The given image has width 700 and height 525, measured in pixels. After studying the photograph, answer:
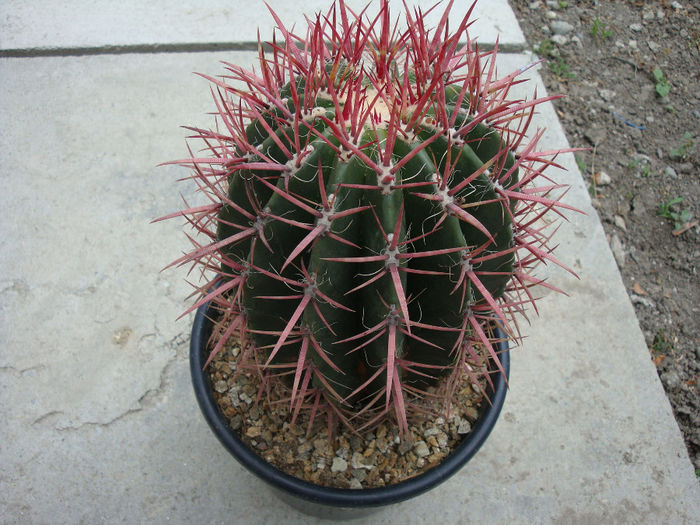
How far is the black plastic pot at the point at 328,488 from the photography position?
0.91 meters

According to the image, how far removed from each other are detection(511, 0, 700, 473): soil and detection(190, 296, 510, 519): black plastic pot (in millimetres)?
679

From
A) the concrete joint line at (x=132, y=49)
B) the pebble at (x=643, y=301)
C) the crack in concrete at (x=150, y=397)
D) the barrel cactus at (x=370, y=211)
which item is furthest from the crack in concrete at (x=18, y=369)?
the pebble at (x=643, y=301)

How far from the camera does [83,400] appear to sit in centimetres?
134

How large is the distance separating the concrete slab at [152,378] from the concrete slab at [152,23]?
266 millimetres

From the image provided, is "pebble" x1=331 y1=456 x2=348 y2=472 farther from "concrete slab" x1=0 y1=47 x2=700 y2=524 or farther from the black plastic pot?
"concrete slab" x1=0 y1=47 x2=700 y2=524

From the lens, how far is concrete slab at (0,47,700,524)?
1236mm

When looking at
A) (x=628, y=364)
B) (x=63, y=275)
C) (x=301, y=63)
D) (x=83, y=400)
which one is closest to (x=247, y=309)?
(x=301, y=63)

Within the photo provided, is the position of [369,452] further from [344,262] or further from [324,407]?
[344,262]

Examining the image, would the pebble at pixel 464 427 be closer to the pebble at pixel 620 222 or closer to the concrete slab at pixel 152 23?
the pebble at pixel 620 222

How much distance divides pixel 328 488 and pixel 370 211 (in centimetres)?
47

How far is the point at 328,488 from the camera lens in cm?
92

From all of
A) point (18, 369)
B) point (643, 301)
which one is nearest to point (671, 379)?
point (643, 301)

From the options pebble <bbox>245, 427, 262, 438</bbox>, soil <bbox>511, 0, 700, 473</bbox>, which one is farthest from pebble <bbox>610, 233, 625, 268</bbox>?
pebble <bbox>245, 427, 262, 438</bbox>

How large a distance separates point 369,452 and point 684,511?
747mm
